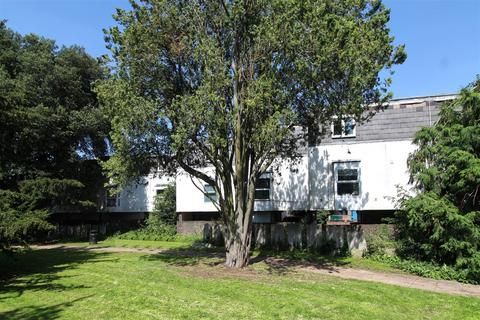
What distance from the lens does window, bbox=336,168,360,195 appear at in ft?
69.3

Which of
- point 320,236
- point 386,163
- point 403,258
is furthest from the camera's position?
point 386,163

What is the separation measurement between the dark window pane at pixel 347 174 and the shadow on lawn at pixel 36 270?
1143 centimetres

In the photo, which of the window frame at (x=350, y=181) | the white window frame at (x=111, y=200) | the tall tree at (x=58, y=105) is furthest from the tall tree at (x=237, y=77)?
the white window frame at (x=111, y=200)

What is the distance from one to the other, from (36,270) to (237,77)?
910 centimetres

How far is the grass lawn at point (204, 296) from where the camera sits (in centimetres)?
844

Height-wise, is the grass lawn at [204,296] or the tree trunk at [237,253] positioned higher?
the tree trunk at [237,253]

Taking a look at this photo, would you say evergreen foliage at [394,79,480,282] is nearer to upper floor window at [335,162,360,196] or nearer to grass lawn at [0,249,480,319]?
grass lawn at [0,249,480,319]

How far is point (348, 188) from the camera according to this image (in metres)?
21.3

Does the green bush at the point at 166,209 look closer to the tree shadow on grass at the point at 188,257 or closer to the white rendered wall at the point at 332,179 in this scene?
the white rendered wall at the point at 332,179

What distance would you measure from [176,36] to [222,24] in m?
1.44

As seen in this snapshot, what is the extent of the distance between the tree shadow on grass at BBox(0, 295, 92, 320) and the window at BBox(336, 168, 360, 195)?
15.0 metres

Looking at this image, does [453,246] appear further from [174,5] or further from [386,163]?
[174,5]

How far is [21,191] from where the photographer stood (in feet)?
46.8

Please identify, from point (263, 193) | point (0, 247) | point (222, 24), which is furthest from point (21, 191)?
point (263, 193)
